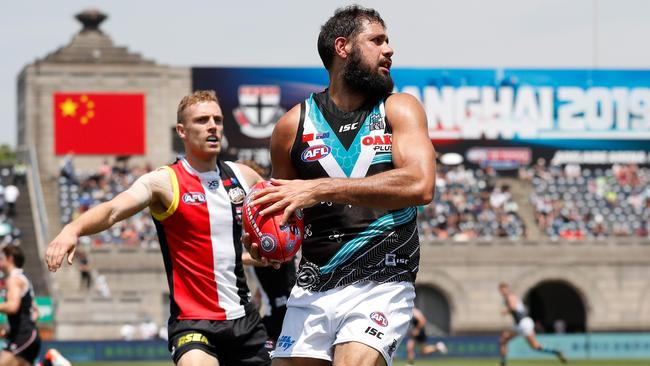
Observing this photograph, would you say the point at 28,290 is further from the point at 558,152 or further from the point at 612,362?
the point at 558,152

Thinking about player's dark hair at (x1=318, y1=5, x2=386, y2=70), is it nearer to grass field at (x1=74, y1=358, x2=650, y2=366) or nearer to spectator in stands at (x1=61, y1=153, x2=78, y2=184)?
grass field at (x1=74, y1=358, x2=650, y2=366)

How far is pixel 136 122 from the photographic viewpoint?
198 ft

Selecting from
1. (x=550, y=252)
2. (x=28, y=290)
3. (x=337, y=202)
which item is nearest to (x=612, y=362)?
(x=550, y=252)

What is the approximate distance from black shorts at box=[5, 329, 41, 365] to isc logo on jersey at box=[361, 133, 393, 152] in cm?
926

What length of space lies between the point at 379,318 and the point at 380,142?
924 millimetres

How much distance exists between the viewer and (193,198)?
9.32 m

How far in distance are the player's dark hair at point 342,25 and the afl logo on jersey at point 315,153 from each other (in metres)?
0.52

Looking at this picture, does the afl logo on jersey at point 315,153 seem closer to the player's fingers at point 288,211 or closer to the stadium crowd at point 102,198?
the player's fingers at point 288,211

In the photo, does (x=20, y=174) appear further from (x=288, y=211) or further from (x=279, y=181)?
(x=288, y=211)

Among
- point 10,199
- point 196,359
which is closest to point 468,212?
point 10,199

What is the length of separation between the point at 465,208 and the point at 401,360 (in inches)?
770

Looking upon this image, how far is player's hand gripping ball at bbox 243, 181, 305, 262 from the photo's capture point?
6846 mm

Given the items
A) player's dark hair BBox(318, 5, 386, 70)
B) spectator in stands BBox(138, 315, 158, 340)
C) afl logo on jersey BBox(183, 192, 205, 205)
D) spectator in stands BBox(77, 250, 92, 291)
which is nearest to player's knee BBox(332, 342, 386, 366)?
player's dark hair BBox(318, 5, 386, 70)

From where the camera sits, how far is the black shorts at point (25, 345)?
50.1 ft
